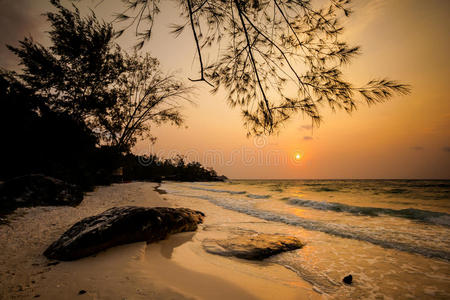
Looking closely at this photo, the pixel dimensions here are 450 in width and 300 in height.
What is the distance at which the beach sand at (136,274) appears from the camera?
1672mm

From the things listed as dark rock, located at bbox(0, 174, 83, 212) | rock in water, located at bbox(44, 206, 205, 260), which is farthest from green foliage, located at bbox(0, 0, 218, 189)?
rock in water, located at bbox(44, 206, 205, 260)

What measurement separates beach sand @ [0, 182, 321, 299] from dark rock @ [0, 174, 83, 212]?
2411 mm

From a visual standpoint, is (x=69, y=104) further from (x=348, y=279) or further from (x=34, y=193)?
(x=348, y=279)

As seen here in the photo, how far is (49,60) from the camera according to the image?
411 inches

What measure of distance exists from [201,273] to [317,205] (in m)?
9.28

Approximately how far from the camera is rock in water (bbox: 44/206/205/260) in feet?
7.65

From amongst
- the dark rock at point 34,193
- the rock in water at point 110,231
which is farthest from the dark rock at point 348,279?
the dark rock at point 34,193

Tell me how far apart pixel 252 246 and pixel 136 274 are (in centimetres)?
215

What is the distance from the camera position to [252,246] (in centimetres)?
342

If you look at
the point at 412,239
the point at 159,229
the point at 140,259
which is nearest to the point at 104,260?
the point at 140,259

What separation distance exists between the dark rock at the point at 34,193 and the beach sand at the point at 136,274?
7.91 ft

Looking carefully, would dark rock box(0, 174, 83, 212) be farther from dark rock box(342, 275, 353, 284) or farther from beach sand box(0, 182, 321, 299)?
dark rock box(342, 275, 353, 284)

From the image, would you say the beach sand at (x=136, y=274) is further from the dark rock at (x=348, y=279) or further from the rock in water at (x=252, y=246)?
the dark rock at (x=348, y=279)

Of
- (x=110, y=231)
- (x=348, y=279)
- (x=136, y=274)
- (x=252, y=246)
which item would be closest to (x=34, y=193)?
(x=110, y=231)
